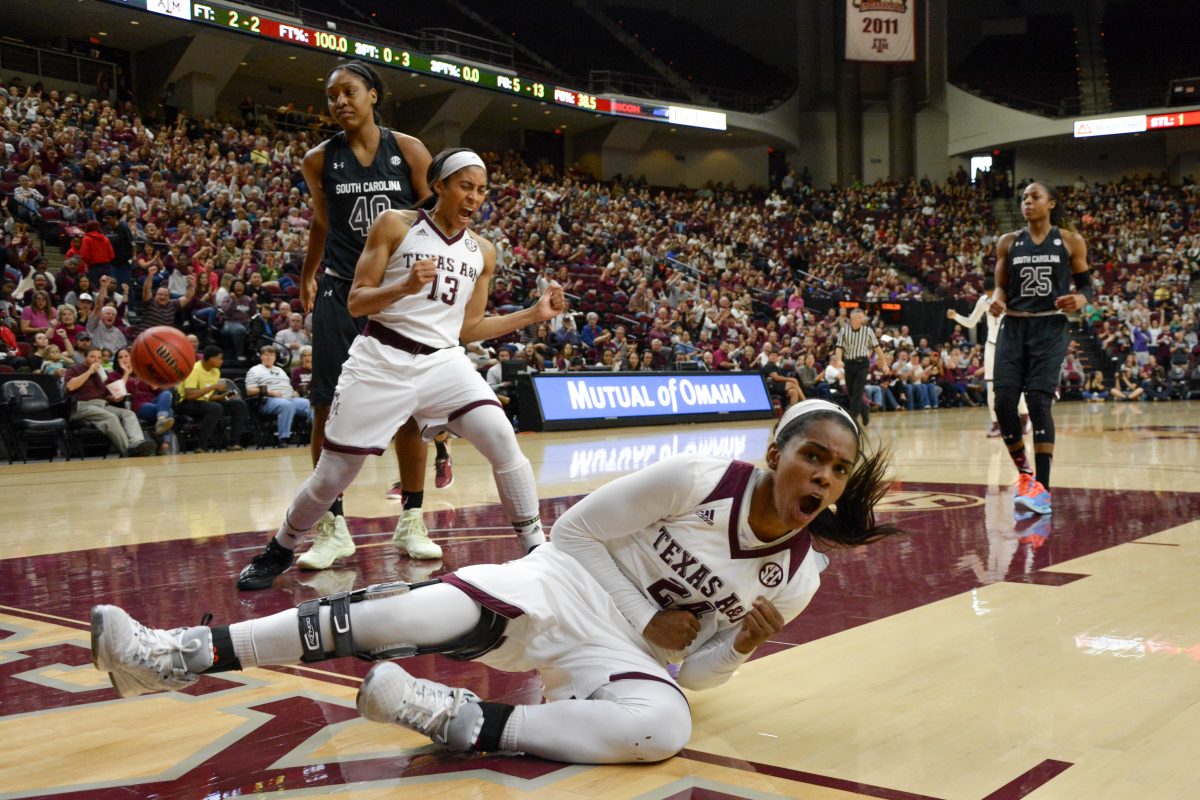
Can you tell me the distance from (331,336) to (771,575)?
110 inches

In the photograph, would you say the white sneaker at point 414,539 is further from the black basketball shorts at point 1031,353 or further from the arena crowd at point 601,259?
the arena crowd at point 601,259

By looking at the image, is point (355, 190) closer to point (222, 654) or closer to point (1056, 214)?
point (222, 654)

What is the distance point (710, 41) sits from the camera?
38.4 meters

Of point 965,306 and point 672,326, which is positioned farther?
point 965,306

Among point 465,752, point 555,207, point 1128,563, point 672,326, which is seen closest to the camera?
point 465,752

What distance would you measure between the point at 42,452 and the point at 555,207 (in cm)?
1551

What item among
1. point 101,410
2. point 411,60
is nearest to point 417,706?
point 101,410

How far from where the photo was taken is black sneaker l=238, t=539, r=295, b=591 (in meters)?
4.08

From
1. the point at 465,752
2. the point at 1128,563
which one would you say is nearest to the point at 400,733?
the point at 465,752

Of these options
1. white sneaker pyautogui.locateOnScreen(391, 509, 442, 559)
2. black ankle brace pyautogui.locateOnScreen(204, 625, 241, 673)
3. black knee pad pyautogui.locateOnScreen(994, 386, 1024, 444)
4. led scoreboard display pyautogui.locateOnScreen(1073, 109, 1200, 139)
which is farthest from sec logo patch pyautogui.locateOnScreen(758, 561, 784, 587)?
led scoreboard display pyautogui.locateOnScreen(1073, 109, 1200, 139)

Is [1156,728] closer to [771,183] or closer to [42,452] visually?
[42,452]

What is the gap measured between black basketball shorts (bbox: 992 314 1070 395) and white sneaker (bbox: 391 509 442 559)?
11.8 feet

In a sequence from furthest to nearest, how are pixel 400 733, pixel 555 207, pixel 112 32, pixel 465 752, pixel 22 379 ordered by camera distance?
pixel 555 207 → pixel 112 32 → pixel 22 379 → pixel 400 733 → pixel 465 752

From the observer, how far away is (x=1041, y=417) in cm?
635
